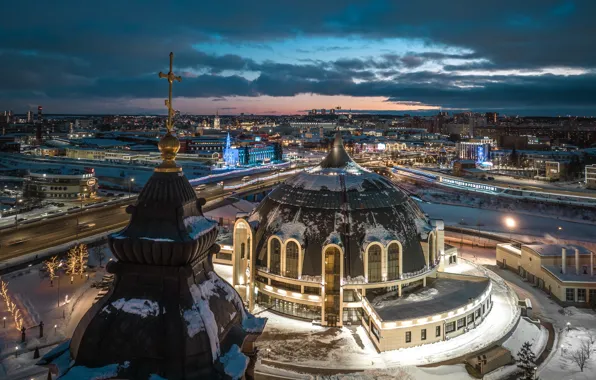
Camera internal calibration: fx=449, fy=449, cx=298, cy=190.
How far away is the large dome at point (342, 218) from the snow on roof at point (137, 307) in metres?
26.6

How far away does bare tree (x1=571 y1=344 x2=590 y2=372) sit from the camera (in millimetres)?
27567

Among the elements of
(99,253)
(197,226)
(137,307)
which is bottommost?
(99,253)

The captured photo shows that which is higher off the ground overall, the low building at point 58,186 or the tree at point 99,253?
the low building at point 58,186

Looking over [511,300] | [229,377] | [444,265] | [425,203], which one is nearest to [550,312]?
[511,300]

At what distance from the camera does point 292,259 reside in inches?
1375

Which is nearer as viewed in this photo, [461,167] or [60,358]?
[60,358]

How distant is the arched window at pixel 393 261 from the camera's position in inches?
1358

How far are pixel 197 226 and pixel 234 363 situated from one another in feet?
8.19

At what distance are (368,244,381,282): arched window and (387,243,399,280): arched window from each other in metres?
0.82

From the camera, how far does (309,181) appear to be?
131 feet

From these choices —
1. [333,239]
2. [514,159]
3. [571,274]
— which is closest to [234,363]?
[333,239]

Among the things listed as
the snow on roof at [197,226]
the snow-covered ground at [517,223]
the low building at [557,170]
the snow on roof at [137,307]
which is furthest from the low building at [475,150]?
the snow on roof at [137,307]

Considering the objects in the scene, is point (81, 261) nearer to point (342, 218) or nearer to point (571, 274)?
point (342, 218)

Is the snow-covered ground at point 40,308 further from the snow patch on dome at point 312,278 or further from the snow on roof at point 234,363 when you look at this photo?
the snow on roof at point 234,363
